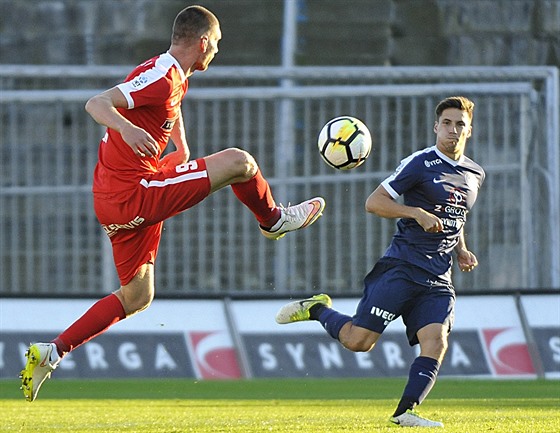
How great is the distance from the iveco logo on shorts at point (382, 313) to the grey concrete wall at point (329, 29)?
8.22m

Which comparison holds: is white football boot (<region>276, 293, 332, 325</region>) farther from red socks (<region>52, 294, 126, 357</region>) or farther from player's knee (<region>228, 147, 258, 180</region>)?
player's knee (<region>228, 147, 258, 180</region>)

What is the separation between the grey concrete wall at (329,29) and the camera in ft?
53.3

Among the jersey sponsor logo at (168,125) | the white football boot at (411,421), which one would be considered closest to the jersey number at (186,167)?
the jersey sponsor logo at (168,125)

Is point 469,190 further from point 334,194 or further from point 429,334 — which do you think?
point 334,194

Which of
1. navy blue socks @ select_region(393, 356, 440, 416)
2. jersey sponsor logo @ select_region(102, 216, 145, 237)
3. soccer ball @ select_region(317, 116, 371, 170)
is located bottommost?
navy blue socks @ select_region(393, 356, 440, 416)

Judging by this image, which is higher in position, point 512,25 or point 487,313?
point 512,25

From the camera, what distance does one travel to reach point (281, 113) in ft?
47.9

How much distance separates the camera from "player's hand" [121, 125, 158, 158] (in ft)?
25.1

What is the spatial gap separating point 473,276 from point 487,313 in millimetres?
1043

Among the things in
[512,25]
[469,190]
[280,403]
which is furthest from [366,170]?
[469,190]

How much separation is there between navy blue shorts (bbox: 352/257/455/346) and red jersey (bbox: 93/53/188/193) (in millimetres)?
1583

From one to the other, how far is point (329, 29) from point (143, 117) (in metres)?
8.23

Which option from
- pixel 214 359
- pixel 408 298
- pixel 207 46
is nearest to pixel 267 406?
pixel 408 298

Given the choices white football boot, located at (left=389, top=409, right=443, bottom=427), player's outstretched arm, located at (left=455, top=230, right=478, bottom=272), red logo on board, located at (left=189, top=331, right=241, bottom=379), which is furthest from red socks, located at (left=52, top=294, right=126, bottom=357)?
red logo on board, located at (left=189, top=331, right=241, bottom=379)
